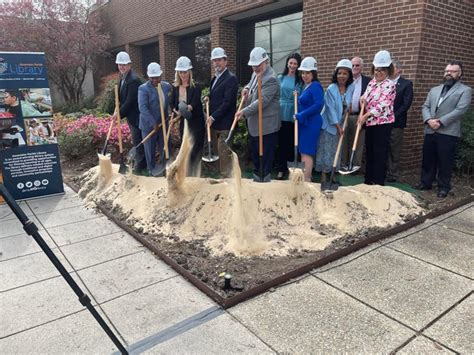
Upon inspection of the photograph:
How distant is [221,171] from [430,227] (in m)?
3.10

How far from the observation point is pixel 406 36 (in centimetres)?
579

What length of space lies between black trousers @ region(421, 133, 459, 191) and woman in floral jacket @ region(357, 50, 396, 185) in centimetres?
91

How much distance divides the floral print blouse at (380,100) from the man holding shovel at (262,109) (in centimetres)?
125

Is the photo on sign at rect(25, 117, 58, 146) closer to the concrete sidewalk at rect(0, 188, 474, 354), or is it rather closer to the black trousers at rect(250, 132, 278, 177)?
the concrete sidewalk at rect(0, 188, 474, 354)

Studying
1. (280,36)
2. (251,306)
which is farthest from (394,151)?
(280,36)

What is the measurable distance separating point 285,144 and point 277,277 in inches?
115

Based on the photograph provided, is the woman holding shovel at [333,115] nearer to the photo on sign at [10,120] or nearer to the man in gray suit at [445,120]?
the man in gray suit at [445,120]

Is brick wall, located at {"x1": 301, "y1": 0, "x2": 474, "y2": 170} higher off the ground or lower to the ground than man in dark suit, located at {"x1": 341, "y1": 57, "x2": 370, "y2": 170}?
higher

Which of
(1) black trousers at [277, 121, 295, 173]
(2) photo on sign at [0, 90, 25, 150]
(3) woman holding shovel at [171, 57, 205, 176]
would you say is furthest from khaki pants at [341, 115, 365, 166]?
(2) photo on sign at [0, 90, 25, 150]

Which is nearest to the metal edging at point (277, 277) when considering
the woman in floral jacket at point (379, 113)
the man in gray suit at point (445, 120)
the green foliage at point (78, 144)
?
the man in gray suit at point (445, 120)

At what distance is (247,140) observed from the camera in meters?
6.57

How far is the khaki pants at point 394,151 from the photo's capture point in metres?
5.86

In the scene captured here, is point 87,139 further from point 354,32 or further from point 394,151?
point 394,151

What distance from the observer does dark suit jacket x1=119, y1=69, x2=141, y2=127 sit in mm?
5695
